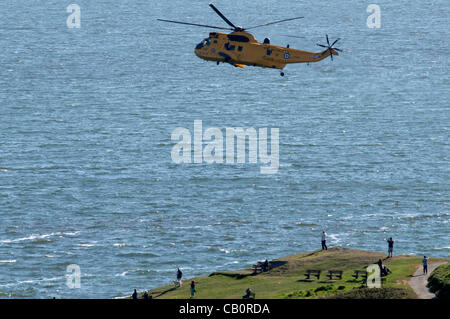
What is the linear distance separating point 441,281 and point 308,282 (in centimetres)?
1541

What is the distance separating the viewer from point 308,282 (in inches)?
3939

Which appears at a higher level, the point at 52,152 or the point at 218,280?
the point at 52,152

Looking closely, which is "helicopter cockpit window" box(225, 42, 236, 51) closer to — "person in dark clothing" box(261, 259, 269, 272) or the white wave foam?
"person in dark clothing" box(261, 259, 269, 272)

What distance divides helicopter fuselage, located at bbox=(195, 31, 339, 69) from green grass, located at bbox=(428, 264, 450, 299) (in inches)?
1164

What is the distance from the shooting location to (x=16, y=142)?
185250 mm

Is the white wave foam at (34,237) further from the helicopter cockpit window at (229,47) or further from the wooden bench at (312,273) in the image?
the wooden bench at (312,273)

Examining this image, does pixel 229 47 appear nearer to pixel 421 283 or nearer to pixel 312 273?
pixel 312 273

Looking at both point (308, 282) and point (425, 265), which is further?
point (308, 282)

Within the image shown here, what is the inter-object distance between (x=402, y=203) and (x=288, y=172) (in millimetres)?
21130

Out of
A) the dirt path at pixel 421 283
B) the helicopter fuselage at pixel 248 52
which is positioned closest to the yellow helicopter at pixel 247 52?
the helicopter fuselage at pixel 248 52

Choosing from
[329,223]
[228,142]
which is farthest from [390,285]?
[228,142]

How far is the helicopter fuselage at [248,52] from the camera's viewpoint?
115938 millimetres

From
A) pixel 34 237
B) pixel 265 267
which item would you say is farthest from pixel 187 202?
pixel 265 267
